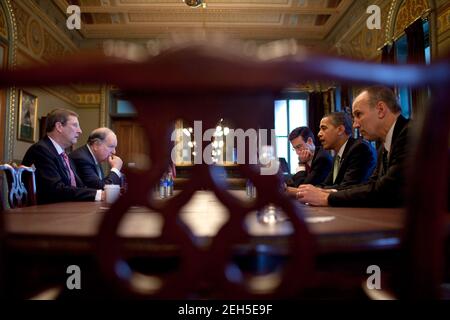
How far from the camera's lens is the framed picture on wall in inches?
207

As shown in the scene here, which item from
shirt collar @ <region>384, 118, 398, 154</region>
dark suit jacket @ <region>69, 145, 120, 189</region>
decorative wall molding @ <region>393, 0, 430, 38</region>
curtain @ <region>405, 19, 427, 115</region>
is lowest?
dark suit jacket @ <region>69, 145, 120, 189</region>

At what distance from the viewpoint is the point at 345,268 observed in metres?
0.72

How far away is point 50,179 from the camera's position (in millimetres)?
2109

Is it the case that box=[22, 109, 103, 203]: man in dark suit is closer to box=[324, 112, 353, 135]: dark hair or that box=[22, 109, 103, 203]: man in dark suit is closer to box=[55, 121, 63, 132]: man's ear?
box=[55, 121, 63, 132]: man's ear

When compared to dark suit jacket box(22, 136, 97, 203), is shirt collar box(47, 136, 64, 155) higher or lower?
higher

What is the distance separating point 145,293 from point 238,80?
0.32m

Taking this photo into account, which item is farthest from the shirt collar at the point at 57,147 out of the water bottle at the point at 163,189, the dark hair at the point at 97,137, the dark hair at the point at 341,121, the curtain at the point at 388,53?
the curtain at the point at 388,53

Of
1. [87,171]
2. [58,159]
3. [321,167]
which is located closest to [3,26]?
[87,171]

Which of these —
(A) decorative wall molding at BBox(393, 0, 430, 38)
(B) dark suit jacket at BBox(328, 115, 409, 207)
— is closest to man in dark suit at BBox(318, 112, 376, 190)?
(B) dark suit jacket at BBox(328, 115, 409, 207)

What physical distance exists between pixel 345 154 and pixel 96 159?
7.01 ft

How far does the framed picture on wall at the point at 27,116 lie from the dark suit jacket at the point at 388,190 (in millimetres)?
5301

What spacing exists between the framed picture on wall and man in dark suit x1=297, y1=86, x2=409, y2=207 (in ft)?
16.9

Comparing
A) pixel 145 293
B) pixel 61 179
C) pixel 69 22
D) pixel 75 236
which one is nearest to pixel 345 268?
pixel 145 293

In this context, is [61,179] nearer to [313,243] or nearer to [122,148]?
[313,243]
